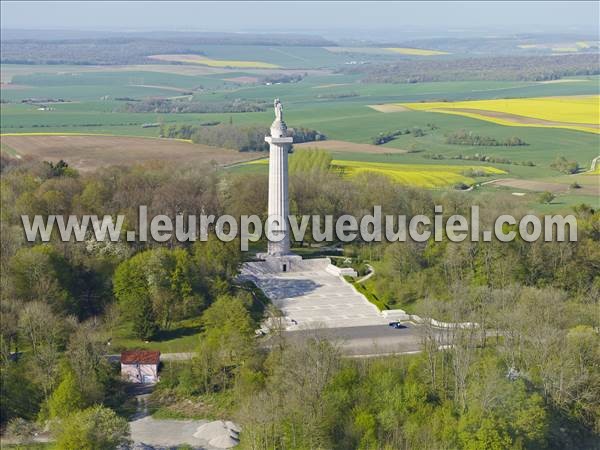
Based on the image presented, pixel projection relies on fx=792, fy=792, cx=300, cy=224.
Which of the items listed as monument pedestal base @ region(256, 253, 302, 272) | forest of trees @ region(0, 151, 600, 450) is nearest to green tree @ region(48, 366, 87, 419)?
forest of trees @ region(0, 151, 600, 450)

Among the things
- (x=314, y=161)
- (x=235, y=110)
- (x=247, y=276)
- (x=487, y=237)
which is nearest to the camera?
(x=487, y=237)

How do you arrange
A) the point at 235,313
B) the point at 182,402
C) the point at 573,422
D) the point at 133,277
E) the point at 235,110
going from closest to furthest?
the point at 573,422, the point at 182,402, the point at 235,313, the point at 133,277, the point at 235,110

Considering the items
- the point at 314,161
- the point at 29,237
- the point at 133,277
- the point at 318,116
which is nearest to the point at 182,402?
the point at 133,277

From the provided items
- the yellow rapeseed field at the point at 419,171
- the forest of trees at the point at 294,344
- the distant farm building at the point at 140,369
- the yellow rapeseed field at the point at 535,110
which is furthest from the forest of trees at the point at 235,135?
the distant farm building at the point at 140,369

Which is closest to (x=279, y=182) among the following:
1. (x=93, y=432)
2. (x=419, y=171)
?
(x=93, y=432)

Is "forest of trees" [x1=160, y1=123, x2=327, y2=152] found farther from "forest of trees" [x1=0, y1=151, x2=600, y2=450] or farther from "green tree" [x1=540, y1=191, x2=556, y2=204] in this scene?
"forest of trees" [x1=0, y1=151, x2=600, y2=450]

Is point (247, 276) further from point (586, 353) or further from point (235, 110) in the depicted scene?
point (235, 110)

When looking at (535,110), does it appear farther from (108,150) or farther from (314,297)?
(314,297)
